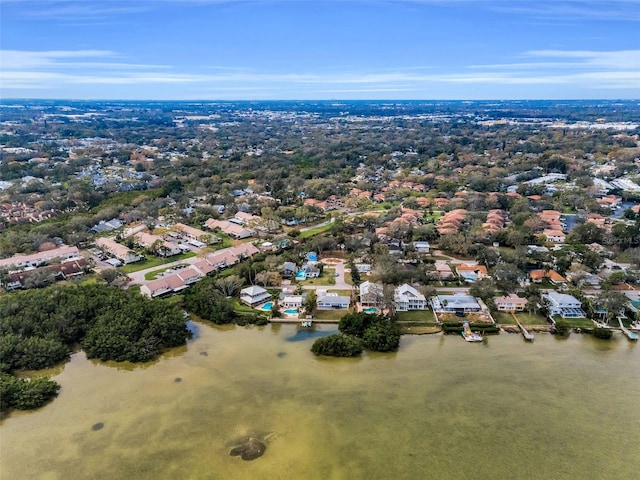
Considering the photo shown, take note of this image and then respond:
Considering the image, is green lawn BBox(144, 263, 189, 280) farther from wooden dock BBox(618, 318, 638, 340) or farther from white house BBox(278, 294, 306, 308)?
wooden dock BBox(618, 318, 638, 340)

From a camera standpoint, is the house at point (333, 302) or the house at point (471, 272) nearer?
the house at point (333, 302)

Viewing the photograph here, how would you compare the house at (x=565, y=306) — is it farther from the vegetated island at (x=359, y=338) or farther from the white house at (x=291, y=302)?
the white house at (x=291, y=302)

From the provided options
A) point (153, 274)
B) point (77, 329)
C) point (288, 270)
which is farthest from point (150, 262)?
point (77, 329)

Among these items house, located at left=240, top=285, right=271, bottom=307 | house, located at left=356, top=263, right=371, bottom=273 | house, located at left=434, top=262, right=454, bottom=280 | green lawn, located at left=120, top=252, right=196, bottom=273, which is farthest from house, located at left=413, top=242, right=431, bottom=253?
green lawn, located at left=120, top=252, right=196, bottom=273

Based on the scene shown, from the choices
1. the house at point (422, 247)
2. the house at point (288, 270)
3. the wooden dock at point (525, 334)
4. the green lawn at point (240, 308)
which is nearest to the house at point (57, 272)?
the green lawn at point (240, 308)

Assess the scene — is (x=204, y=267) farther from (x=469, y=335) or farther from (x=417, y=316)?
(x=469, y=335)

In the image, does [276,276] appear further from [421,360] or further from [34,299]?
[34,299]

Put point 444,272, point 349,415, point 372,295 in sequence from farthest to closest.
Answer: point 444,272
point 372,295
point 349,415
